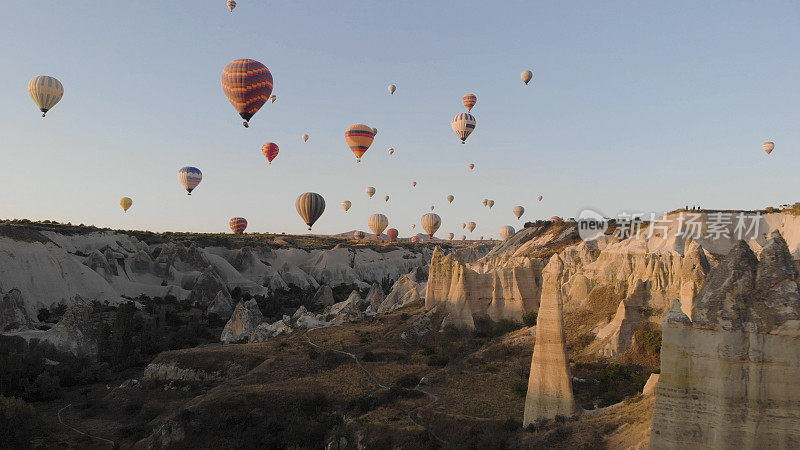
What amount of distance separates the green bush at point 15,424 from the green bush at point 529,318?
32601mm

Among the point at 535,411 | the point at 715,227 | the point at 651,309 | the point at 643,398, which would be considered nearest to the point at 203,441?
the point at 535,411

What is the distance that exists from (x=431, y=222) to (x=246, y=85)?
2823 inches

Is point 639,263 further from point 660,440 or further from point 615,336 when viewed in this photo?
point 660,440

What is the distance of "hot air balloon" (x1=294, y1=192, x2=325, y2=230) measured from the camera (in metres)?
77.9

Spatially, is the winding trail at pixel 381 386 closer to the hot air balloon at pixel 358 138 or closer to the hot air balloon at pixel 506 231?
the hot air balloon at pixel 358 138

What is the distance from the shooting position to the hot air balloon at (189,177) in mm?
84250

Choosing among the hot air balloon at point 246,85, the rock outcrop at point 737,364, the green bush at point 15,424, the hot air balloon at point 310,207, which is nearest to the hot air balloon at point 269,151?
the hot air balloon at point 310,207

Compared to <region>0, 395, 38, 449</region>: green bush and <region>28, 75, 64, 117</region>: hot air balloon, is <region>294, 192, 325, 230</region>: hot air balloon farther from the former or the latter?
<region>0, 395, 38, 449</region>: green bush

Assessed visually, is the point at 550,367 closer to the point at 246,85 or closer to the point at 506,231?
the point at 246,85

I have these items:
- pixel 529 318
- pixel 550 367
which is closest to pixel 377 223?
pixel 529 318

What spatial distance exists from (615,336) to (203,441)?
933 inches

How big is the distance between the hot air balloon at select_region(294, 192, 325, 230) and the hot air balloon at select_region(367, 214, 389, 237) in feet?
126

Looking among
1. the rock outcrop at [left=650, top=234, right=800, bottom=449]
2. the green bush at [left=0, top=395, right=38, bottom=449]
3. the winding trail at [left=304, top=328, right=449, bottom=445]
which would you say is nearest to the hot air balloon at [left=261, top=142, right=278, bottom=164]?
the winding trail at [left=304, top=328, right=449, bottom=445]

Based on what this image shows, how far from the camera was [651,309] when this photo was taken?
105 feet
